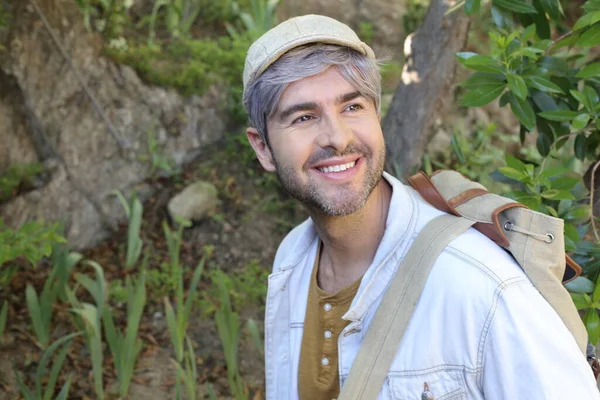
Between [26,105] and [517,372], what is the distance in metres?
3.49

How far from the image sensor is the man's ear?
1925mm

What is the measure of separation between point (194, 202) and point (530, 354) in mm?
2961

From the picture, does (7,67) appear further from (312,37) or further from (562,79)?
(562,79)

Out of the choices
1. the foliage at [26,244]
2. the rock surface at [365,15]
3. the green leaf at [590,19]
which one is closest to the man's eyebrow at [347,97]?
the green leaf at [590,19]

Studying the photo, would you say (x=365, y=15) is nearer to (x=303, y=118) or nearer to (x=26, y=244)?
(x=26, y=244)

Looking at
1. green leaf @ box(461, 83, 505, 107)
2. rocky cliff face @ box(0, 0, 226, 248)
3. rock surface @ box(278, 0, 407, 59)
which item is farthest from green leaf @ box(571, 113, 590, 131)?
rock surface @ box(278, 0, 407, 59)

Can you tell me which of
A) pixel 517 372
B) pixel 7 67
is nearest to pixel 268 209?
pixel 7 67

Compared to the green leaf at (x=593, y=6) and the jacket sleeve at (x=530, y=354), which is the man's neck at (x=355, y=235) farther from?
the green leaf at (x=593, y=6)

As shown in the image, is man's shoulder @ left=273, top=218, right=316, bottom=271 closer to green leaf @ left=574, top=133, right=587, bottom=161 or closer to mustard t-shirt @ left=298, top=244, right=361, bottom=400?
mustard t-shirt @ left=298, top=244, right=361, bottom=400

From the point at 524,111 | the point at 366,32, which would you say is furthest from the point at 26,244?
the point at 366,32

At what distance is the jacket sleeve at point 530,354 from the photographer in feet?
4.36

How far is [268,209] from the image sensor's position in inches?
165

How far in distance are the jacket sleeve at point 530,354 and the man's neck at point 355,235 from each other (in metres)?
0.49

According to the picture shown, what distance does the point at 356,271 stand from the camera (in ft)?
6.03
